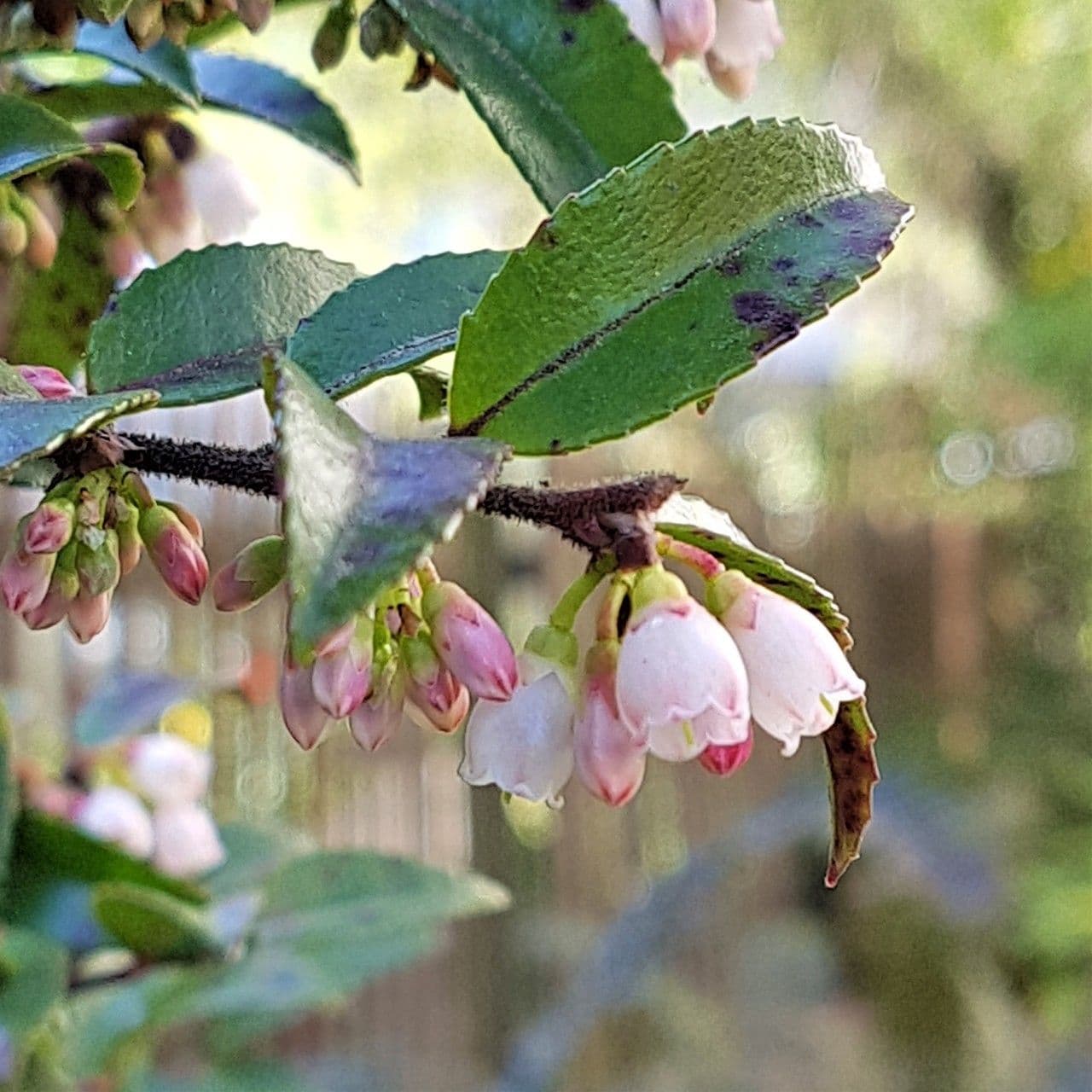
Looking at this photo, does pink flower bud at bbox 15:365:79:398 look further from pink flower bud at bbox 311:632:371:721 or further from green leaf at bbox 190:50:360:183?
green leaf at bbox 190:50:360:183

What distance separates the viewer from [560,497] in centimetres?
31

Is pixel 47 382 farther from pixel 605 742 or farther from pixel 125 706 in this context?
pixel 125 706

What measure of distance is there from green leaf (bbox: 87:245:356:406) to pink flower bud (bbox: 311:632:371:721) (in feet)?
0.25

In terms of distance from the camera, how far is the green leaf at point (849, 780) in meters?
0.31

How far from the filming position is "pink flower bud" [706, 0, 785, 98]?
0.43 metres

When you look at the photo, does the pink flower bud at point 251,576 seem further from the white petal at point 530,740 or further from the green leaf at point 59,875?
the green leaf at point 59,875

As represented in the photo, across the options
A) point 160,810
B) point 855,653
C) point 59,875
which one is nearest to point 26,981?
point 59,875

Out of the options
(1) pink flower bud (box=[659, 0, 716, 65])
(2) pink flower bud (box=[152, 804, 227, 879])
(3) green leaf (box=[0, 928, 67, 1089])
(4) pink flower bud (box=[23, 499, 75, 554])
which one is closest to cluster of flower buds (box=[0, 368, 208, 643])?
(4) pink flower bud (box=[23, 499, 75, 554])

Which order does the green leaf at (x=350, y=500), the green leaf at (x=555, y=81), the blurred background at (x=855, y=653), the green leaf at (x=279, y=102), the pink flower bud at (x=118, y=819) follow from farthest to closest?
the blurred background at (x=855, y=653), the pink flower bud at (x=118, y=819), the green leaf at (x=279, y=102), the green leaf at (x=555, y=81), the green leaf at (x=350, y=500)

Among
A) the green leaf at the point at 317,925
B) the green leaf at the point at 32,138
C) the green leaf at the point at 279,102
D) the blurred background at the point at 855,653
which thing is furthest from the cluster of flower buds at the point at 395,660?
the blurred background at the point at 855,653

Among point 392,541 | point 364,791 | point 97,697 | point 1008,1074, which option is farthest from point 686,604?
point 1008,1074

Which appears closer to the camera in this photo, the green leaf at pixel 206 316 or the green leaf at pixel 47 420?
the green leaf at pixel 47 420

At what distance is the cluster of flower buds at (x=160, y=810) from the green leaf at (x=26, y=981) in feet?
A: 0.37

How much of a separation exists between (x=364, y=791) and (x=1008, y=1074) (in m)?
1.44
